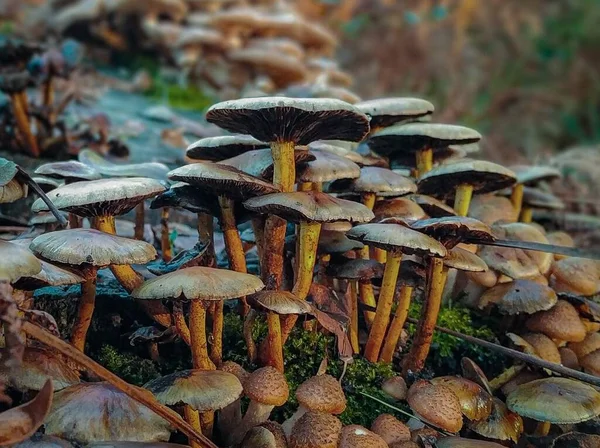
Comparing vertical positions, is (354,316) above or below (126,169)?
below

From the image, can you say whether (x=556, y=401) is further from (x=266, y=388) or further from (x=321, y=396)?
(x=266, y=388)

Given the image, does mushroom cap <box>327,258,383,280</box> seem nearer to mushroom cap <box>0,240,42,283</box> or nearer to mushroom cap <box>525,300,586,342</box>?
mushroom cap <box>525,300,586,342</box>

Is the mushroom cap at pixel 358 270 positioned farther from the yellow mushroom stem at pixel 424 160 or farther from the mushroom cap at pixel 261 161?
the yellow mushroom stem at pixel 424 160

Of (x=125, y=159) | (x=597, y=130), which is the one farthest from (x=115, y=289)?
(x=597, y=130)

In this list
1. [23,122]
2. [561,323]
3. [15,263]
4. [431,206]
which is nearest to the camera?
[15,263]

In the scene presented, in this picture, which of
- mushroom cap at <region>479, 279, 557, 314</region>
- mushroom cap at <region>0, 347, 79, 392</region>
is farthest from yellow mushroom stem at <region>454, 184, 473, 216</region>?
mushroom cap at <region>0, 347, 79, 392</region>

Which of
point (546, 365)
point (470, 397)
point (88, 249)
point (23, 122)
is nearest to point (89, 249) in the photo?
point (88, 249)
